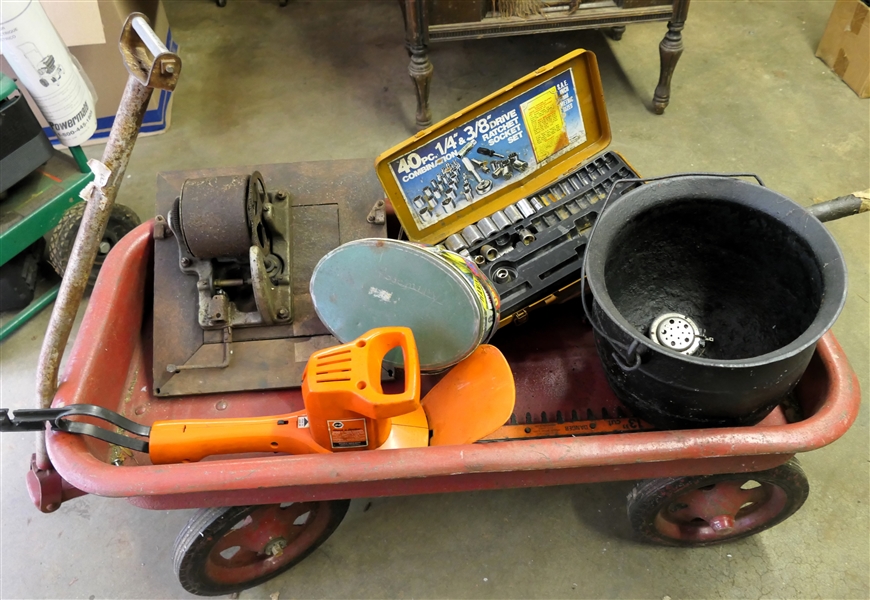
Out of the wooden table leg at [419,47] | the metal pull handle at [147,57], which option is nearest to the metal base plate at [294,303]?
the metal pull handle at [147,57]

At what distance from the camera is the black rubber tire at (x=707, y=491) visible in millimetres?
1259

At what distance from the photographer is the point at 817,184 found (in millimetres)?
2260

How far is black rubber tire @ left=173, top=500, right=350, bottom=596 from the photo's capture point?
1248 mm

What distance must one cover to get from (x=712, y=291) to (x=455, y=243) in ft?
1.91

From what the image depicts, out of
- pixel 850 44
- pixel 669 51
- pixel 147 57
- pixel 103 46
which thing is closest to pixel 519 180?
pixel 147 57

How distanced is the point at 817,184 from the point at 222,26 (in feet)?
8.88

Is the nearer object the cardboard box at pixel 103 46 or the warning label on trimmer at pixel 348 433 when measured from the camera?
the warning label on trimmer at pixel 348 433

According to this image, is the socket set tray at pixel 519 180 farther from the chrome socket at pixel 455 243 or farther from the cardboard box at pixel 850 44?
the cardboard box at pixel 850 44

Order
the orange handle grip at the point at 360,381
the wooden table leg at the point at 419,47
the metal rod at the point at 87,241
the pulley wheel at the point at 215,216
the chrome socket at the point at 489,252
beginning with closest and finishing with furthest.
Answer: the orange handle grip at the point at 360,381, the metal rod at the point at 87,241, the pulley wheel at the point at 215,216, the chrome socket at the point at 489,252, the wooden table leg at the point at 419,47

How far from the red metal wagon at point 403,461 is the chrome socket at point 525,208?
0.24m

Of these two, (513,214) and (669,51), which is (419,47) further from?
(513,214)

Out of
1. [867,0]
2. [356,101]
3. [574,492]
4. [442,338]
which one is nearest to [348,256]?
[442,338]

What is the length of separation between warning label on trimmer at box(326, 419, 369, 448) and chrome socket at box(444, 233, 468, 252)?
0.50 metres

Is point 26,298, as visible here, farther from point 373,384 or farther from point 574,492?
point 574,492
